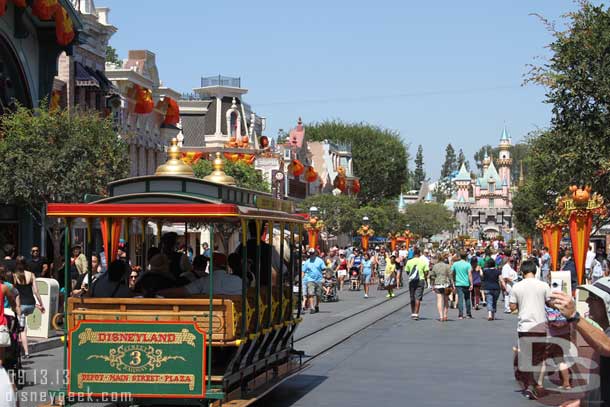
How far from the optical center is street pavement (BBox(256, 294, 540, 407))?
13773 mm

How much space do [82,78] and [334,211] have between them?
1751 inches

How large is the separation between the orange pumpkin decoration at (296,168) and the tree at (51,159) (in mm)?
53951

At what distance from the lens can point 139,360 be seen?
35.5 ft

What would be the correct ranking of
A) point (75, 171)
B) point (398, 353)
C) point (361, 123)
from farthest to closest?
point (361, 123) → point (75, 171) → point (398, 353)

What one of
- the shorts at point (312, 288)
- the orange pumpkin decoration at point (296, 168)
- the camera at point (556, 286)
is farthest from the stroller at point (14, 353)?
the orange pumpkin decoration at point (296, 168)

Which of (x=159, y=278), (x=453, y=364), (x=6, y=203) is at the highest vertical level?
(x=6, y=203)

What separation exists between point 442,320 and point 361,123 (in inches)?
3447

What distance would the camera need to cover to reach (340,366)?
56.7 feet

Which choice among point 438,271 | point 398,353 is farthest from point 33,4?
point 398,353

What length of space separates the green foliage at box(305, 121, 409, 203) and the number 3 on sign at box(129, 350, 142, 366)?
320 ft

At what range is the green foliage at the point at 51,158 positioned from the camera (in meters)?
30.1

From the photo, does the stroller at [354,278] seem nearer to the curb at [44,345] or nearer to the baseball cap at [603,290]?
the curb at [44,345]

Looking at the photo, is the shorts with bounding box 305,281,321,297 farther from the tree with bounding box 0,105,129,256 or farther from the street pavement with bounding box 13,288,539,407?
the tree with bounding box 0,105,129,256

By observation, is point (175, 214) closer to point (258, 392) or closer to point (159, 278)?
point (159, 278)
